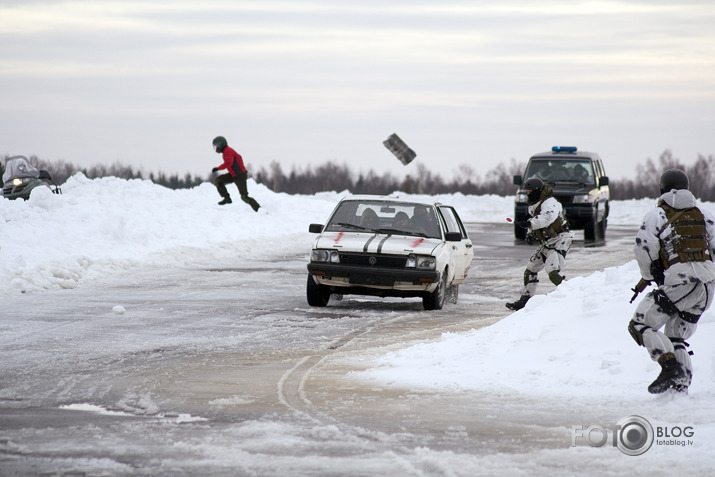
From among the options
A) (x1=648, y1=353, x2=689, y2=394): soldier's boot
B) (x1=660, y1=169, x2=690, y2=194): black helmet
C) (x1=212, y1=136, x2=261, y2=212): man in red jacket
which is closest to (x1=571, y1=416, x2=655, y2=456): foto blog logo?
(x1=648, y1=353, x2=689, y2=394): soldier's boot

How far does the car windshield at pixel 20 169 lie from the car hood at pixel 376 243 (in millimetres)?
17617

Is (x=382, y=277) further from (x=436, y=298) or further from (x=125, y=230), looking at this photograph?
(x=125, y=230)

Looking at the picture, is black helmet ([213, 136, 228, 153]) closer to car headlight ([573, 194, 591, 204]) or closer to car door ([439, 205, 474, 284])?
car headlight ([573, 194, 591, 204])

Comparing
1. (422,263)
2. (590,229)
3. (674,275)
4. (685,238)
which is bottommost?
(590,229)

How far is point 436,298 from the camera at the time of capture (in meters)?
13.8

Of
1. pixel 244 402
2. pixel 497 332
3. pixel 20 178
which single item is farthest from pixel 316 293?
pixel 20 178

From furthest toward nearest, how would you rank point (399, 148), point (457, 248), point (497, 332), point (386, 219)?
point (399, 148)
point (457, 248)
point (386, 219)
point (497, 332)

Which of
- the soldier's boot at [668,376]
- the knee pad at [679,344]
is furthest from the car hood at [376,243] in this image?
the soldier's boot at [668,376]

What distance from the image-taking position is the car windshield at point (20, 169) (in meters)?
29.4

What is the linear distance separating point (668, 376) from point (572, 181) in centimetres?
2111

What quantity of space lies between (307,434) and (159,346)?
424 cm

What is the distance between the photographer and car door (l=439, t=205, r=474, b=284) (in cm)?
1478

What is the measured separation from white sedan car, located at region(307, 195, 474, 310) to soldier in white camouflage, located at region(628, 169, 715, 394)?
5860 mm

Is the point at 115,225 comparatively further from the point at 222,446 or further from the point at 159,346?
the point at 222,446
